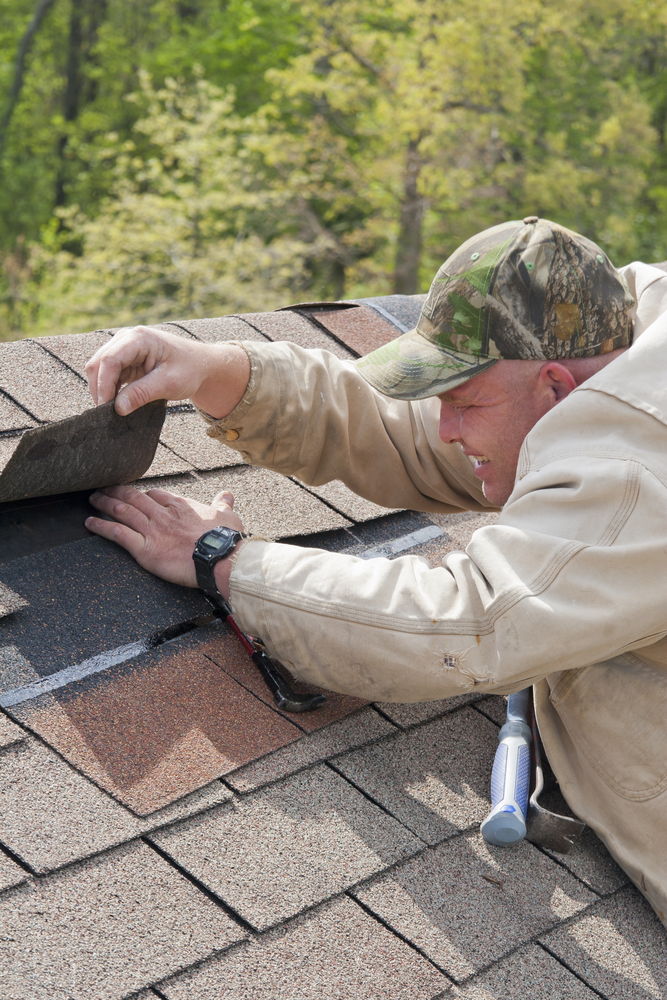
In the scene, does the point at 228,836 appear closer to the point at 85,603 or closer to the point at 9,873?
the point at 9,873

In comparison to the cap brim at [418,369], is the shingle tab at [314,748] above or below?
below

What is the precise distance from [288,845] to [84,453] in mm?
909

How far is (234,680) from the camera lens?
192 cm

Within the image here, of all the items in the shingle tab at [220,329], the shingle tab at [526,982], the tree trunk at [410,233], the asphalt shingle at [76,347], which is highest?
the asphalt shingle at [76,347]

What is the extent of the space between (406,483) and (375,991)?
4.83 feet

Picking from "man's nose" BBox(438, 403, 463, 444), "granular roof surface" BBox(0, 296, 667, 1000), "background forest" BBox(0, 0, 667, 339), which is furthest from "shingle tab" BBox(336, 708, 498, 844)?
"background forest" BBox(0, 0, 667, 339)

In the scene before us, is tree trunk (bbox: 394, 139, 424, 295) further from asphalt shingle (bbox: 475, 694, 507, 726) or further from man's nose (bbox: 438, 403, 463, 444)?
asphalt shingle (bbox: 475, 694, 507, 726)

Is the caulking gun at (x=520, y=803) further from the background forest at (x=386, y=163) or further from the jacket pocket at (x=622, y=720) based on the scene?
the background forest at (x=386, y=163)

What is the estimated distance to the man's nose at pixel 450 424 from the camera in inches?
87.4

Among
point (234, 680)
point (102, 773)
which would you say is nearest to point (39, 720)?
point (102, 773)

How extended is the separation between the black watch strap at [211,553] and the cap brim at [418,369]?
520 millimetres

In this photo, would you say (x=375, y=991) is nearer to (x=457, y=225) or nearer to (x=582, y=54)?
(x=457, y=225)

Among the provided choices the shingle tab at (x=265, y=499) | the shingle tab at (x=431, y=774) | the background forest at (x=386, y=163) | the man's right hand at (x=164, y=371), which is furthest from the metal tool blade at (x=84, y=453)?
the background forest at (x=386, y=163)

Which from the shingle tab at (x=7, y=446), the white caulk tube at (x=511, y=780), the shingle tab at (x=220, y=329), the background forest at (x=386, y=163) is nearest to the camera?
the white caulk tube at (x=511, y=780)
